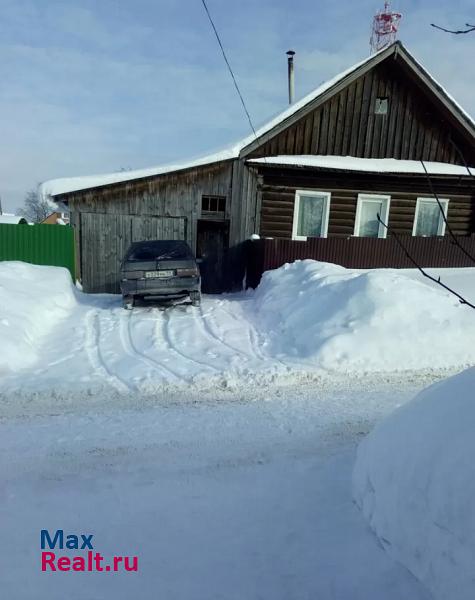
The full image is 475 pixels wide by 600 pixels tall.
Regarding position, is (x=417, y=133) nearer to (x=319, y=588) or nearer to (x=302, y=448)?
(x=302, y=448)

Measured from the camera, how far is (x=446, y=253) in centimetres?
1078

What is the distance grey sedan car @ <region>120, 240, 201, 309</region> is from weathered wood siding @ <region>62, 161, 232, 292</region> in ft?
11.0

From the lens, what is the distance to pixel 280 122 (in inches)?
435

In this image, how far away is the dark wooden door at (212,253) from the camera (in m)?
12.2

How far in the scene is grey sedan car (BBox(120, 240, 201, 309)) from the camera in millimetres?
8055

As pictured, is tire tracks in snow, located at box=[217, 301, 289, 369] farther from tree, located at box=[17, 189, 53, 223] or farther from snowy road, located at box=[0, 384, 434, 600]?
tree, located at box=[17, 189, 53, 223]

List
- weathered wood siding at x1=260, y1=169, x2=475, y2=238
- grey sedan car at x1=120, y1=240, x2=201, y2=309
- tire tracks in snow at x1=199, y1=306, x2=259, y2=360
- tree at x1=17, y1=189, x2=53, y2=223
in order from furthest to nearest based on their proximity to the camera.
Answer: tree at x1=17, y1=189, x2=53, y2=223 → weathered wood siding at x1=260, y1=169, x2=475, y2=238 → grey sedan car at x1=120, y1=240, x2=201, y2=309 → tire tracks in snow at x1=199, y1=306, x2=259, y2=360

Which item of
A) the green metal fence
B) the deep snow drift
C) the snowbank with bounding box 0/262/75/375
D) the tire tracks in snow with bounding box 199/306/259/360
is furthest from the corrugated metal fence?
the green metal fence

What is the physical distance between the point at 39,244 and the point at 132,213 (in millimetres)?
2748

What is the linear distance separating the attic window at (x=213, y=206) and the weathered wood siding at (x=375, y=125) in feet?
5.68

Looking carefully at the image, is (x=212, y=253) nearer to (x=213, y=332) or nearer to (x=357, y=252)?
(x=357, y=252)

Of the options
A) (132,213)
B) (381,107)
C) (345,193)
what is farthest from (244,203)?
(381,107)

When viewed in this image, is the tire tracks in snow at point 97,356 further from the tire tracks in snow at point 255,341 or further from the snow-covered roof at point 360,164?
the snow-covered roof at point 360,164

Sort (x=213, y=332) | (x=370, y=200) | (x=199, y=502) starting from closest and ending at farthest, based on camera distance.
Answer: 1. (x=199, y=502)
2. (x=213, y=332)
3. (x=370, y=200)
